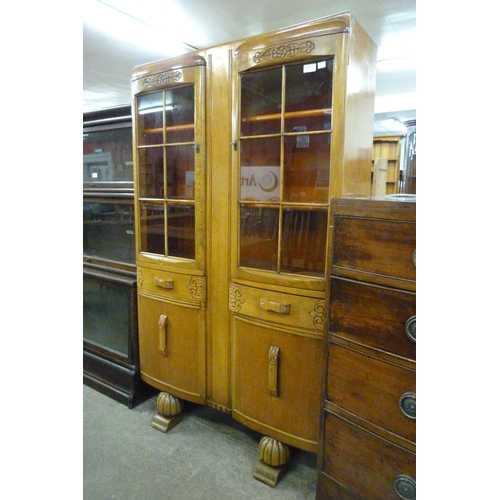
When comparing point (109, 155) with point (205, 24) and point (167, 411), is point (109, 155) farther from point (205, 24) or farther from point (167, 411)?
point (167, 411)

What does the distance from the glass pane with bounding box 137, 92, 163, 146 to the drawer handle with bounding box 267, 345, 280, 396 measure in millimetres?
1116

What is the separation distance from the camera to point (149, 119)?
5.58ft

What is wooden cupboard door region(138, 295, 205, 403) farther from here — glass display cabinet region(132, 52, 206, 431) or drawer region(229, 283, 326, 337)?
drawer region(229, 283, 326, 337)

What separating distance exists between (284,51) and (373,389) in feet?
3.82

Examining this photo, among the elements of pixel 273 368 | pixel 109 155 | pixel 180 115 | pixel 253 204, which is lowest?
pixel 273 368

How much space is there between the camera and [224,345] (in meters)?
1.55

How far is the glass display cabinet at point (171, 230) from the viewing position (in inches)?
60.5

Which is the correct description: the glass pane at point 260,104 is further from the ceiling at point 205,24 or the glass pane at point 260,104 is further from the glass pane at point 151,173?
the ceiling at point 205,24

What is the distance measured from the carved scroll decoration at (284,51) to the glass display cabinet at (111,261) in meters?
0.92

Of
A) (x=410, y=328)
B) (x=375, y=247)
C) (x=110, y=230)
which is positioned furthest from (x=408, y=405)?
(x=110, y=230)

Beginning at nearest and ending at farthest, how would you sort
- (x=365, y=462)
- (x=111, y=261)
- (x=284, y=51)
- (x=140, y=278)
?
(x=365, y=462) → (x=284, y=51) → (x=140, y=278) → (x=111, y=261)

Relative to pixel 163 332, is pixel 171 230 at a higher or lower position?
higher

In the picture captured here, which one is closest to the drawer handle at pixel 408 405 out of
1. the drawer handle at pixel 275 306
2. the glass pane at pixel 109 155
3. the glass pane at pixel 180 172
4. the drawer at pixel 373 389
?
the drawer at pixel 373 389
